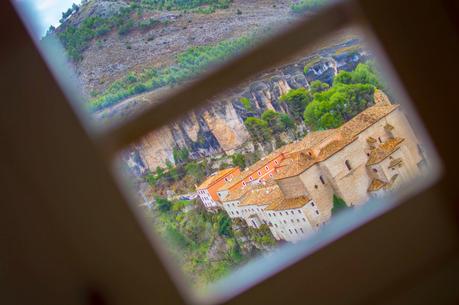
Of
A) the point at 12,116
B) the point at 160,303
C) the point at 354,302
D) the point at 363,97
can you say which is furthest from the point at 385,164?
the point at 12,116

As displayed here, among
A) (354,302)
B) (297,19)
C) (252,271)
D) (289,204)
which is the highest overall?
(297,19)

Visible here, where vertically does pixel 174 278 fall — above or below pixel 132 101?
below

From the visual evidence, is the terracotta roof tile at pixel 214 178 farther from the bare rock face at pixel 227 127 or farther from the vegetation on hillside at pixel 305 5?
the vegetation on hillside at pixel 305 5

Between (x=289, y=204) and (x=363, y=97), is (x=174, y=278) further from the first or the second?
(x=363, y=97)

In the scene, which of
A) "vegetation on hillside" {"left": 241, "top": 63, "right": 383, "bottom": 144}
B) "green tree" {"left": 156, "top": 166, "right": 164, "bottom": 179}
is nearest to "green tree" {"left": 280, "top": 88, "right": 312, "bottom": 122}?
"vegetation on hillside" {"left": 241, "top": 63, "right": 383, "bottom": 144}

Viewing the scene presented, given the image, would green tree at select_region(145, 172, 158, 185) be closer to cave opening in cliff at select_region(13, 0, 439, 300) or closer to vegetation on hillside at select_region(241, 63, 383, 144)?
cave opening in cliff at select_region(13, 0, 439, 300)

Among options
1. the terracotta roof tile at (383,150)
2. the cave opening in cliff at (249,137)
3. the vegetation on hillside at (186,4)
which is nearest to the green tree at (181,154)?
the cave opening in cliff at (249,137)

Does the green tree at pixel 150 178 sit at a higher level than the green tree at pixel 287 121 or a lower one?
higher
